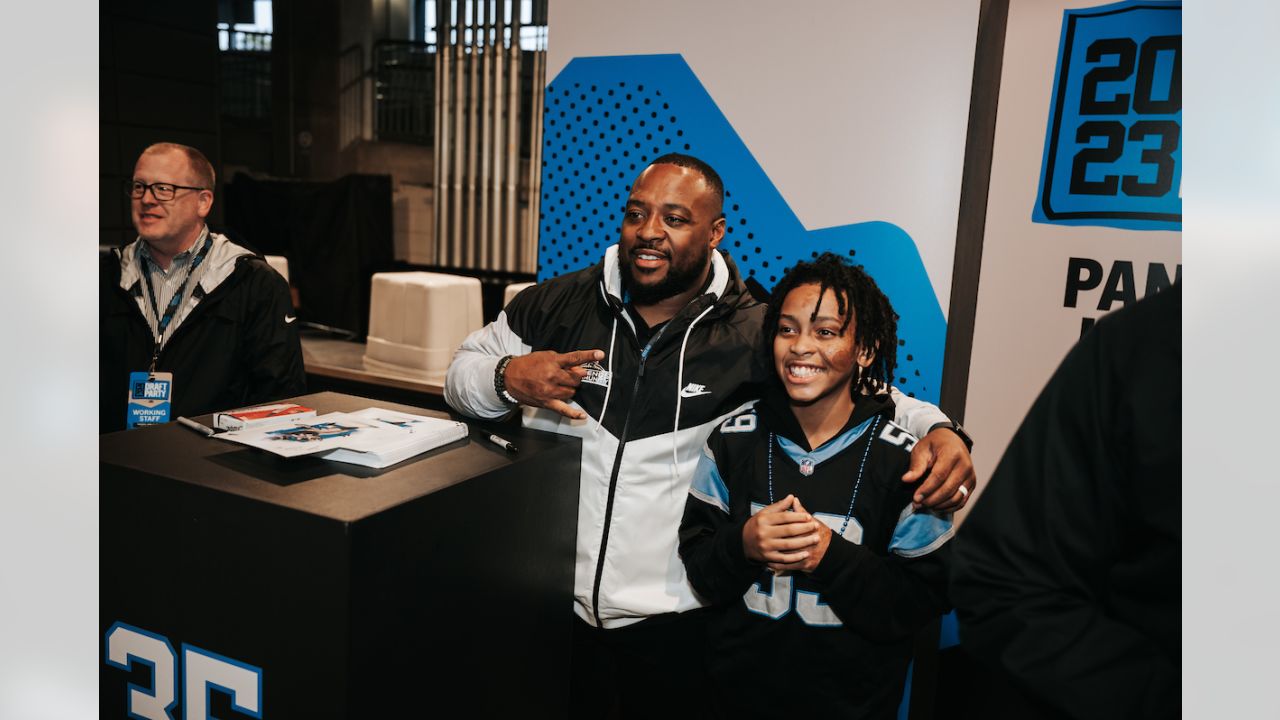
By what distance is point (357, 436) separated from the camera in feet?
5.04

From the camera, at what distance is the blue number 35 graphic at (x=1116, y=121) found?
1.89 m

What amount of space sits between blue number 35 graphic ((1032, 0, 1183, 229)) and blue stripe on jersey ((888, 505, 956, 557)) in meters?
0.90

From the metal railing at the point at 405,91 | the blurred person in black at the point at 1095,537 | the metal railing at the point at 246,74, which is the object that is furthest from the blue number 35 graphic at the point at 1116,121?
the metal railing at the point at 246,74

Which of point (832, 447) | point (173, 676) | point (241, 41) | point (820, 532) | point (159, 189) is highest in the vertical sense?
point (241, 41)

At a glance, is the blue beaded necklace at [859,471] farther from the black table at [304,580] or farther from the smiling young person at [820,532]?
the black table at [304,580]

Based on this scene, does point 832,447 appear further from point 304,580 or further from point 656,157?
point 656,157

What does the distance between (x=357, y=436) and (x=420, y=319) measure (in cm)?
360

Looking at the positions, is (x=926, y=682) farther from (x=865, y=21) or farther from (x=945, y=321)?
(x=865, y=21)

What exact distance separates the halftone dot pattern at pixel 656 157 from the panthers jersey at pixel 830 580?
0.58 m

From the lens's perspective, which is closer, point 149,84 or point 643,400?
point 643,400

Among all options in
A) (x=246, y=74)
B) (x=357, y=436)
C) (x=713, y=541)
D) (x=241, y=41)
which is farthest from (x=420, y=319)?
(x=241, y=41)

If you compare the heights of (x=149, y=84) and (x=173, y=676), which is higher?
(x=149, y=84)

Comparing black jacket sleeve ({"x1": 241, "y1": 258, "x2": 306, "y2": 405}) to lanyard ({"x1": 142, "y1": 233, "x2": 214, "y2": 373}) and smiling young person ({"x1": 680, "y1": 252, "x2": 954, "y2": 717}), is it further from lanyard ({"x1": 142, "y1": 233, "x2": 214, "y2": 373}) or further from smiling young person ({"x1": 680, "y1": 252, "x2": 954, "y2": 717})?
smiling young person ({"x1": 680, "y1": 252, "x2": 954, "y2": 717})
